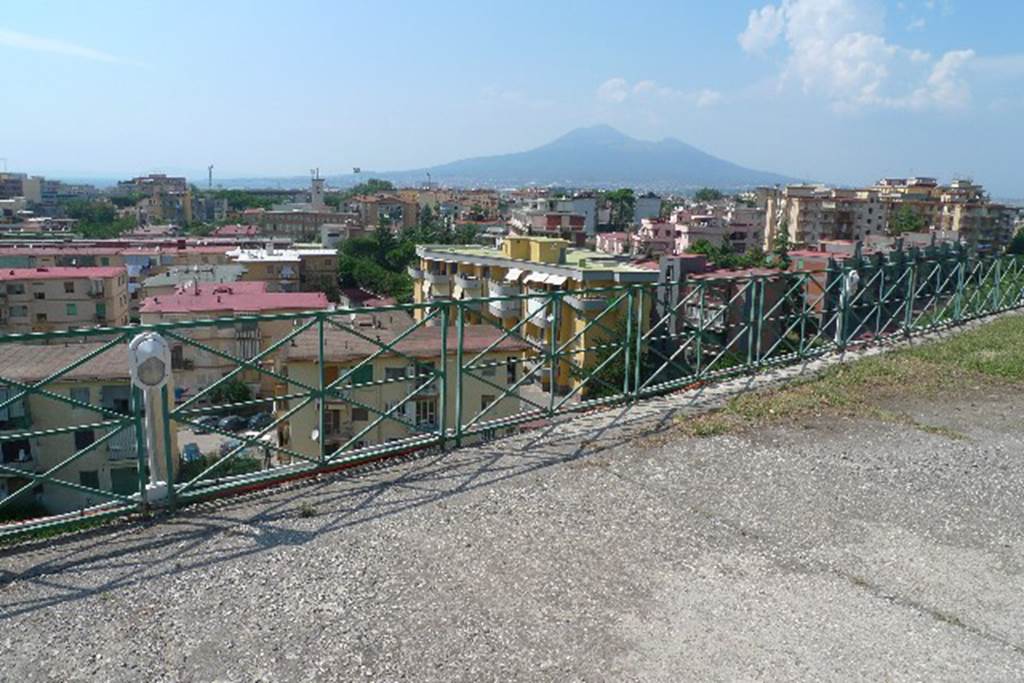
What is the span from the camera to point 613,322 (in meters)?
7.55

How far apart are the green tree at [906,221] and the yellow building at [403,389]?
268ft

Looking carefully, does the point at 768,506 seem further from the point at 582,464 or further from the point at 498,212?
the point at 498,212

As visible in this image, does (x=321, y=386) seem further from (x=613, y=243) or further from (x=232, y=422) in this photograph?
(x=613, y=243)

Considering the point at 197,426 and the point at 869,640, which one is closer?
the point at 869,640

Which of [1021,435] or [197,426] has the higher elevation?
[197,426]

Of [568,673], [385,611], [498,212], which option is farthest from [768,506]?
[498,212]

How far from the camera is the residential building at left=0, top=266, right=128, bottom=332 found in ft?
135

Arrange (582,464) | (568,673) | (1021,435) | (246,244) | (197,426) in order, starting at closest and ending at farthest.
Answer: (568,673)
(197,426)
(582,464)
(1021,435)
(246,244)

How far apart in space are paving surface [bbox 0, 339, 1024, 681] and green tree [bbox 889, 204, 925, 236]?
271 feet

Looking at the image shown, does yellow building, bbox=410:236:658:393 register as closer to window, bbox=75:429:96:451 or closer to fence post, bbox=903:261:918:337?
fence post, bbox=903:261:918:337

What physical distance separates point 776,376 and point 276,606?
19.7ft

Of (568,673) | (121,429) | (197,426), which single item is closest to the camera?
(568,673)

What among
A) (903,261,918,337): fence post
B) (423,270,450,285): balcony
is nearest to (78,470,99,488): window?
(903,261,918,337): fence post

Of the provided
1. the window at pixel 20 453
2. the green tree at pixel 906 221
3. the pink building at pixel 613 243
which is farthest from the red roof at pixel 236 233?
the window at pixel 20 453
